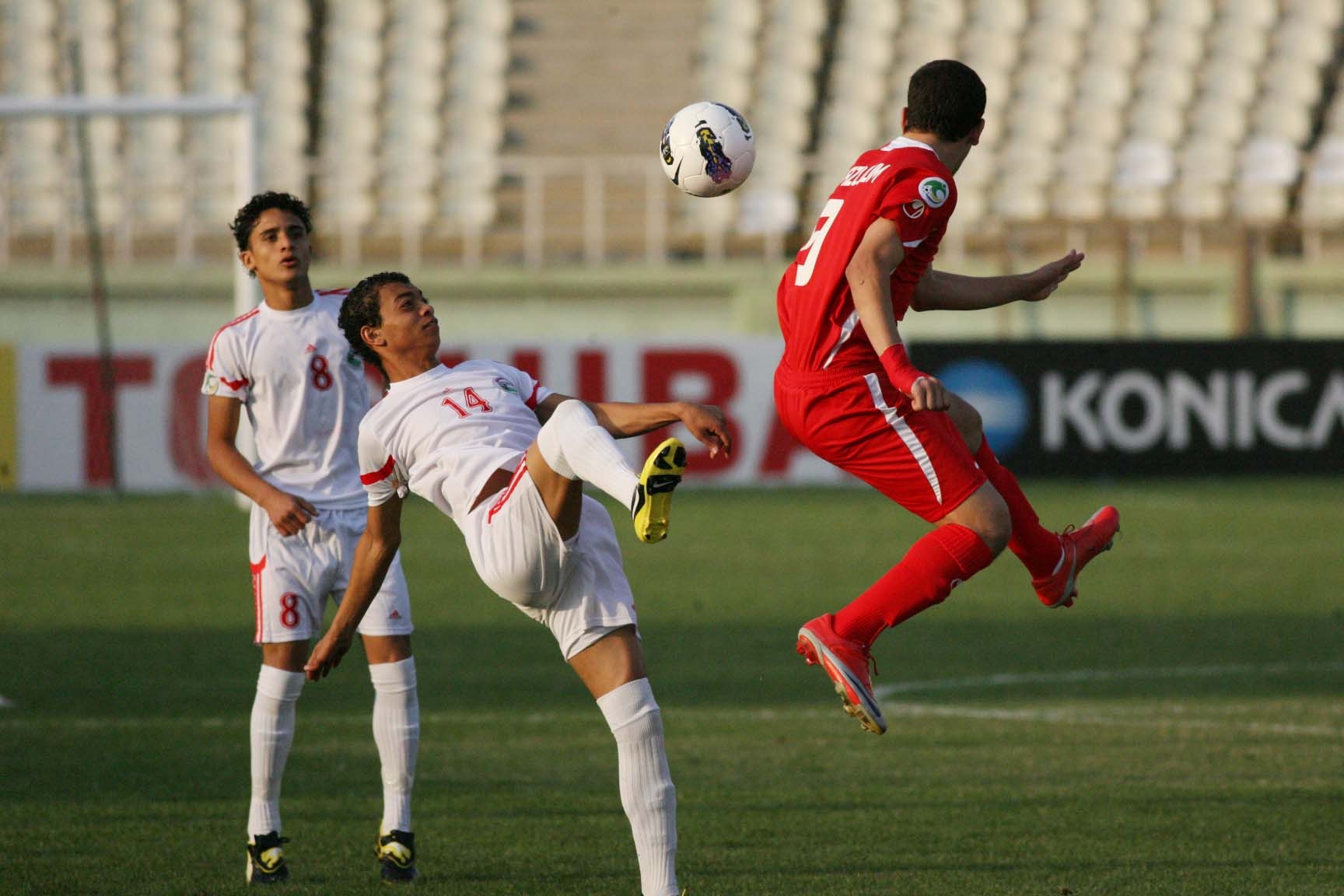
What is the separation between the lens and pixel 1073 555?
226 inches

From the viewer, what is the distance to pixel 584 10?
1028 inches

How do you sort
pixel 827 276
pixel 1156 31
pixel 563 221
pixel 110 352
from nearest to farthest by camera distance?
pixel 827 276, pixel 110 352, pixel 563 221, pixel 1156 31

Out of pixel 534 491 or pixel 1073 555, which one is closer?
pixel 534 491

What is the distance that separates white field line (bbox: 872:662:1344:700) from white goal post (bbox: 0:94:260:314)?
27.8ft

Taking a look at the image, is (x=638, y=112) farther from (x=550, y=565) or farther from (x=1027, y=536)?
(x=550, y=565)

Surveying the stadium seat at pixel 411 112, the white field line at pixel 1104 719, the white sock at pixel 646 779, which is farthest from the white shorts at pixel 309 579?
the stadium seat at pixel 411 112

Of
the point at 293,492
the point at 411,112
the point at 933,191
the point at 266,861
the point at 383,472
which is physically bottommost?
the point at 266,861

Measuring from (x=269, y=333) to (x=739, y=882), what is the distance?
226 cm

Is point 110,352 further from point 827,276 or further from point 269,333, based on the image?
point 827,276

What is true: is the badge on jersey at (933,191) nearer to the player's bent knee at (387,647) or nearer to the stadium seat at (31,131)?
the player's bent knee at (387,647)

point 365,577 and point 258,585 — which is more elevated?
point 365,577

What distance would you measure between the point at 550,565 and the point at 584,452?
45 cm

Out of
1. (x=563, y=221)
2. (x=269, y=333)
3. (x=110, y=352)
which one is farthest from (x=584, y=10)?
(x=269, y=333)

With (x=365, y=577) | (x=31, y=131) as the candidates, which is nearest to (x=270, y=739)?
A: (x=365, y=577)
